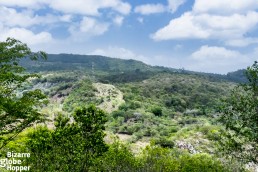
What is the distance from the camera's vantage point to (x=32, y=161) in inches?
1535

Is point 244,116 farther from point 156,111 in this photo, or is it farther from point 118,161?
point 156,111

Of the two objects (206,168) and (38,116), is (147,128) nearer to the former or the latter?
(206,168)

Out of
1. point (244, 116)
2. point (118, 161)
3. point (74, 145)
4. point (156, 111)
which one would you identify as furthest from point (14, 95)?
point (156, 111)

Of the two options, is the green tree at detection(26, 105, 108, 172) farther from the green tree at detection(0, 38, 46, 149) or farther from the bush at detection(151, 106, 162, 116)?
the bush at detection(151, 106, 162, 116)

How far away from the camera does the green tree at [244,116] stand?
2812cm

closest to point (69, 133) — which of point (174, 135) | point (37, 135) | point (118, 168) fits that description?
point (37, 135)

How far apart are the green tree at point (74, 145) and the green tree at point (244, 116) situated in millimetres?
12091

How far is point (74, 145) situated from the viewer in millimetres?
36250

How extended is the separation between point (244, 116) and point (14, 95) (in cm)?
1779

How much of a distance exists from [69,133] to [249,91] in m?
18.0

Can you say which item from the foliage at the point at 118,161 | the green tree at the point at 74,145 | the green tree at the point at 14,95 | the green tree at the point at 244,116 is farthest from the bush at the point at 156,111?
the green tree at the point at 14,95

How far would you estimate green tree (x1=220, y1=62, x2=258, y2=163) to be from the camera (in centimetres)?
2812

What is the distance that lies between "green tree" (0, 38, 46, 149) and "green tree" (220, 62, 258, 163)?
1499 centimetres

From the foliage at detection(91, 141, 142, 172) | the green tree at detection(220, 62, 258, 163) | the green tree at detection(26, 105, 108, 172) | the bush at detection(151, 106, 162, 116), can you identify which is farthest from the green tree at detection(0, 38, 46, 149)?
the bush at detection(151, 106, 162, 116)
